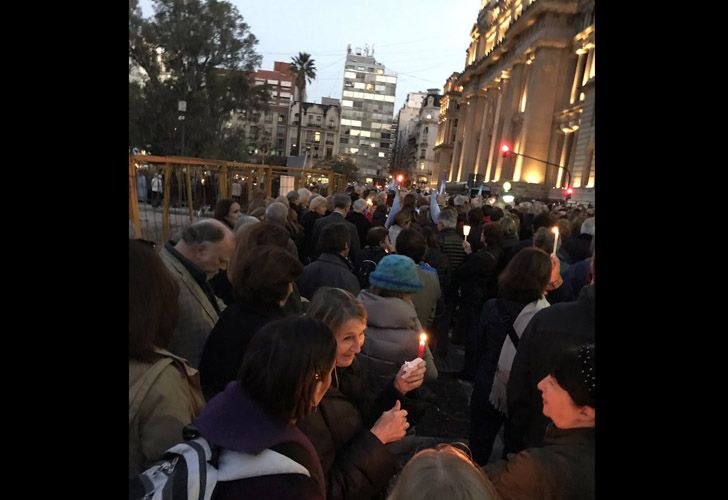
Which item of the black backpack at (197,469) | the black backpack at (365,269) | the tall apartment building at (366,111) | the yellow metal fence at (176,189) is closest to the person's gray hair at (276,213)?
the black backpack at (365,269)

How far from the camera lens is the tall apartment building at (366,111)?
144 metres

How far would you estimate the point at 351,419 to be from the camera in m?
2.26

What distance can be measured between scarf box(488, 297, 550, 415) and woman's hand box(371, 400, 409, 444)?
52.9 inches

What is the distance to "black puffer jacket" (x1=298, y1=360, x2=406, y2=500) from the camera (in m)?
2.12

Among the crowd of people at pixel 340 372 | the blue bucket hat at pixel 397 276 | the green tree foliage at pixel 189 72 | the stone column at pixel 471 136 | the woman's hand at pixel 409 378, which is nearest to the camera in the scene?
the crowd of people at pixel 340 372

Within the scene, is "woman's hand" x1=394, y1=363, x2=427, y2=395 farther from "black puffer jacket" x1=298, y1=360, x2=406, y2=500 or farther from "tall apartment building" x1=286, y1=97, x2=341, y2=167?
"tall apartment building" x1=286, y1=97, x2=341, y2=167

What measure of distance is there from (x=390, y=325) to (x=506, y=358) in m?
0.91

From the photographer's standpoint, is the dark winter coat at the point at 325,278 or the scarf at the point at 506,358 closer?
the scarf at the point at 506,358

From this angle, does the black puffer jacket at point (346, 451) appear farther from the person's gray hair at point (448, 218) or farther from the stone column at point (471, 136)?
the stone column at point (471, 136)

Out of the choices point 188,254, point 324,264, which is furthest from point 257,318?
point 324,264

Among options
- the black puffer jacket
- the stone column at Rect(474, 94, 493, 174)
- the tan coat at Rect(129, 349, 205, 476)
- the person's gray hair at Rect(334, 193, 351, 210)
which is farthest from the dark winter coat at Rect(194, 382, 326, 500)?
the stone column at Rect(474, 94, 493, 174)
